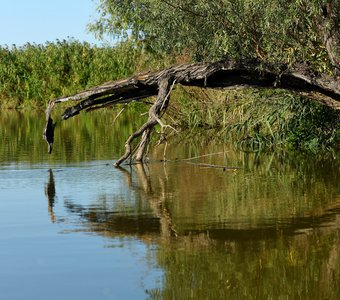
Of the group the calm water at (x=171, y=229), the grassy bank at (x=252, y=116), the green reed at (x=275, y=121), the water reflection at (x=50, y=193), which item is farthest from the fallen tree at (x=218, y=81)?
the grassy bank at (x=252, y=116)

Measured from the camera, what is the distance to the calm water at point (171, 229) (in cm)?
860

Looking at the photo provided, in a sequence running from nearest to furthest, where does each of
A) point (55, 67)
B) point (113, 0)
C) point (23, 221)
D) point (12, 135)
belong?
point (23, 221) → point (113, 0) → point (12, 135) → point (55, 67)

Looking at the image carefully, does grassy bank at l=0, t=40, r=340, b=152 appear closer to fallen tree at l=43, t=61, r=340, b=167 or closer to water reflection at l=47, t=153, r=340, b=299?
fallen tree at l=43, t=61, r=340, b=167

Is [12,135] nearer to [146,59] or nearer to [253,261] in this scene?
[146,59]

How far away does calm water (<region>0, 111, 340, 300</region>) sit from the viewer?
8.60 meters

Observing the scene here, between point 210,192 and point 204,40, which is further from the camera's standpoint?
point 204,40

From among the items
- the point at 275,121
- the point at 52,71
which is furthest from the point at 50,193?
the point at 52,71

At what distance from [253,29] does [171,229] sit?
6.28m

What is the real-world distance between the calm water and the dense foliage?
2113mm

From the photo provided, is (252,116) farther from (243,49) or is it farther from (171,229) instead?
(171,229)

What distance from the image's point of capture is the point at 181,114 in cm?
2636

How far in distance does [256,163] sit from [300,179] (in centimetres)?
262

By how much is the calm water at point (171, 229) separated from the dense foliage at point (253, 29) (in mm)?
2113

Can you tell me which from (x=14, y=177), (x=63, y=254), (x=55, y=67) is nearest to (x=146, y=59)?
(x=14, y=177)
